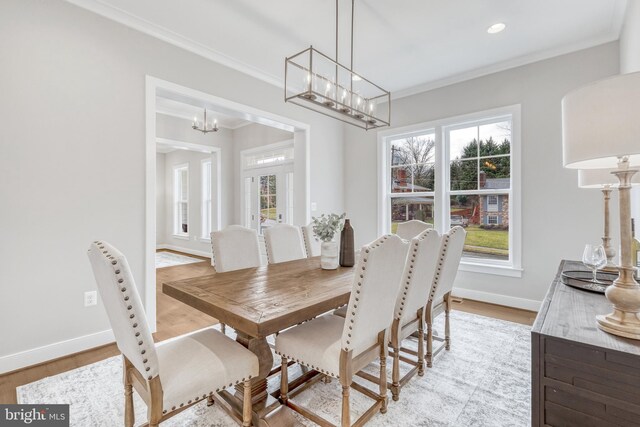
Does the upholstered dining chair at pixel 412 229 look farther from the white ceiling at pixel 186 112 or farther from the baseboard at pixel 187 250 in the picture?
the baseboard at pixel 187 250

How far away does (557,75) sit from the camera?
332cm

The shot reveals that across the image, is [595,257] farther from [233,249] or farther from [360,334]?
[233,249]

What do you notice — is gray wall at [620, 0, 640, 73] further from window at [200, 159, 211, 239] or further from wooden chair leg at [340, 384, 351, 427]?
window at [200, 159, 211, 239]

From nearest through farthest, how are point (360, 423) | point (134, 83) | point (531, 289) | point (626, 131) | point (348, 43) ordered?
point (626, 131), point (360, 423), point (134, 83), point (348, 43), point (531, 289)

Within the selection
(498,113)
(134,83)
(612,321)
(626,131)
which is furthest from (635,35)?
(134,83)

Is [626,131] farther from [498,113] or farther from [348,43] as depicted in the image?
[498,113]

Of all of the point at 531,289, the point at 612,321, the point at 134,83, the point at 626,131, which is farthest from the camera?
the point at 531,289

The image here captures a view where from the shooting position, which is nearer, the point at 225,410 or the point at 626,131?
the point at 626,131

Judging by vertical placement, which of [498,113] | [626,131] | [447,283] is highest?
[498,113]

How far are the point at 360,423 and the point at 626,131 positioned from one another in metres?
1.67

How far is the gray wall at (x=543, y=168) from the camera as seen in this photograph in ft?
10.4

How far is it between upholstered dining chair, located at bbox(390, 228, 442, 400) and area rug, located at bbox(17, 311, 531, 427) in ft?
0.59

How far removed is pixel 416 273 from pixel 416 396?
2.66 feet

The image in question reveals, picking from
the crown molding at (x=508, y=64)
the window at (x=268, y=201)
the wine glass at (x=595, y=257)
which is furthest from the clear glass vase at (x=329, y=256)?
the window at (x=268, y=201)
